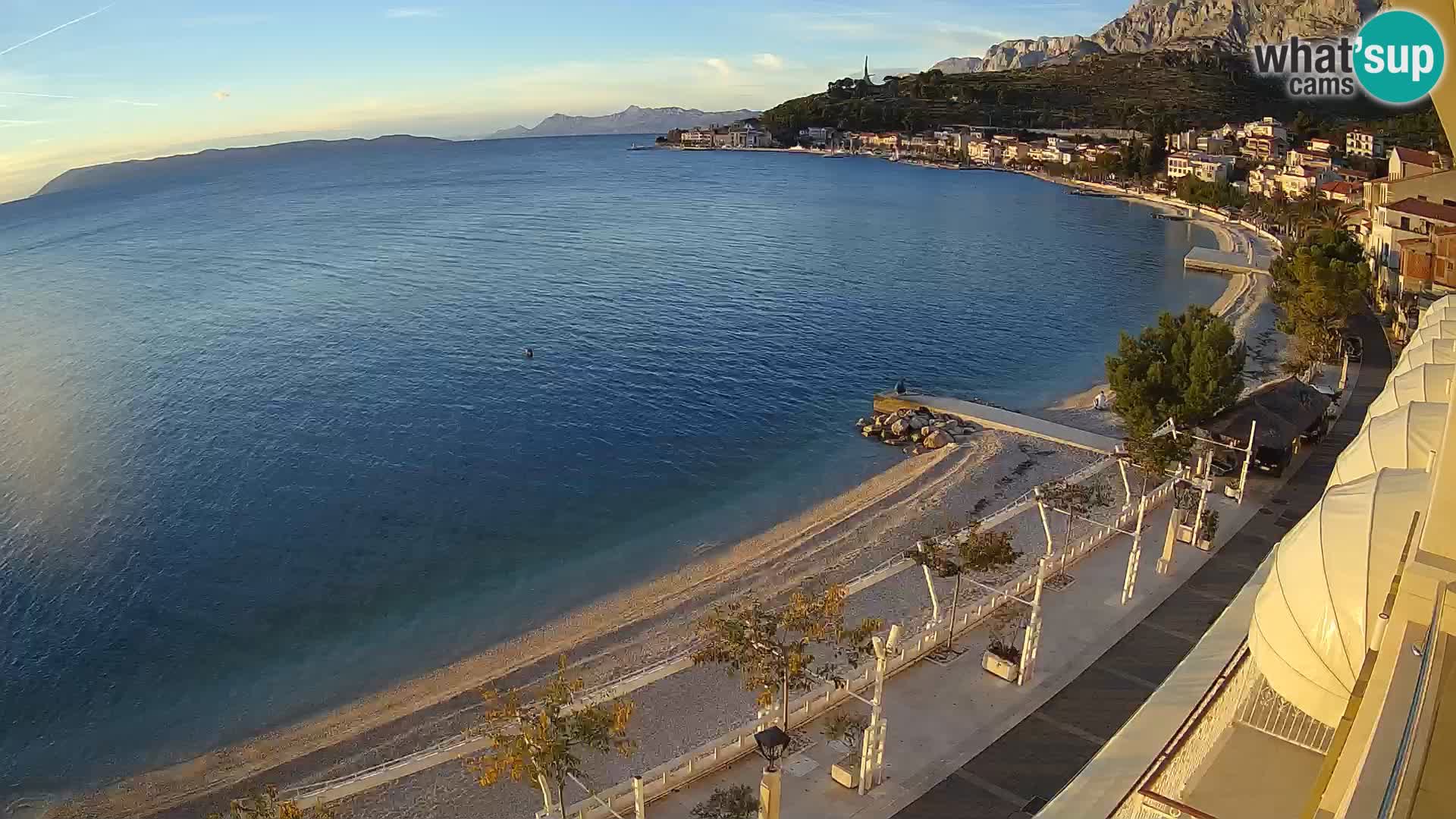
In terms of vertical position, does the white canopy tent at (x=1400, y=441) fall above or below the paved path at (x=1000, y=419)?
above

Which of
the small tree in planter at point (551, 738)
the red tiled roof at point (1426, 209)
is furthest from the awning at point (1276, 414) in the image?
the red tiled roof at point (1426, 209)

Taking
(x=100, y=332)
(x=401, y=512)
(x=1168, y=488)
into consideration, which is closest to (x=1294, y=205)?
(x=1168, y=488)

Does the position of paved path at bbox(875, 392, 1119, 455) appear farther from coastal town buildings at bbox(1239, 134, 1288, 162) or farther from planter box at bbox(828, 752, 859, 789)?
coastal town buildings at bbox(1239, 134, 1288, 162)

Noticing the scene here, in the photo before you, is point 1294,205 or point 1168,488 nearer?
point 1168,488

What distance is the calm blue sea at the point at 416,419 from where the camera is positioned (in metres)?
23.0

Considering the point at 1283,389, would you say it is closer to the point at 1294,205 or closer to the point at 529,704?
the point at 529,704

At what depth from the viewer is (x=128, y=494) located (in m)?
31.9

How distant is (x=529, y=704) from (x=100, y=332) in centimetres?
5465

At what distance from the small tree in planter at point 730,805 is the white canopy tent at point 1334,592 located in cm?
704

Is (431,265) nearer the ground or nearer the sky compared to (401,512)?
nearer the sky

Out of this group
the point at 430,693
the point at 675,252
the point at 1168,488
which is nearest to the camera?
the point at 430,693

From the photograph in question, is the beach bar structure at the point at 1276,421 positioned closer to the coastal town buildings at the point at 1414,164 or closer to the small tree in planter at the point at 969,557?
the small tree in planter at the point at 969,557

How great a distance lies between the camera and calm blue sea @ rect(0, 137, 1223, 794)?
23031 mm

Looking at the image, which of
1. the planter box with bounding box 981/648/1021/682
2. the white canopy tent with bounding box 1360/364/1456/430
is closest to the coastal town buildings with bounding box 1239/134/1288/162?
the white canopy tent with bounding box 1360/364/1456/430
